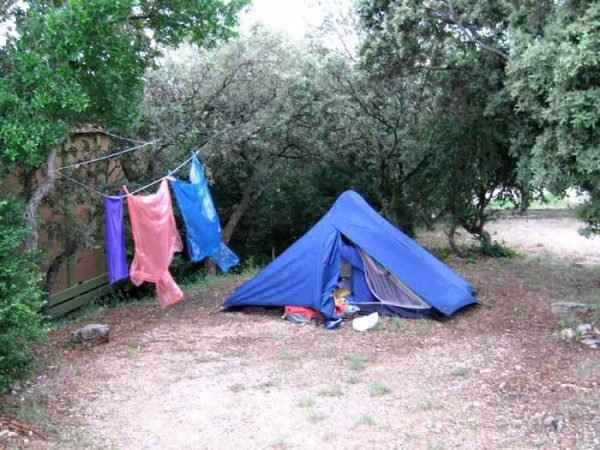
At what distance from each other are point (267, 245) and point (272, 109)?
5.11 metres

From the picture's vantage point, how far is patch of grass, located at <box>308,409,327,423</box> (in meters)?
4.79

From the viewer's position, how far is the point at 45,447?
13.9 ft

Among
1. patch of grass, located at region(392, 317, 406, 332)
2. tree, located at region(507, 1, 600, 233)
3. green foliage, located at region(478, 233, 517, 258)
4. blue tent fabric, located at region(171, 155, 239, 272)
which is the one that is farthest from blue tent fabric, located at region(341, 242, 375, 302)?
green foliage, located at region(478, 233, 517, 258)

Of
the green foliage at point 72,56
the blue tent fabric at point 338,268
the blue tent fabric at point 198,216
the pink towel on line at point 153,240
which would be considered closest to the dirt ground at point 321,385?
the blue tent fabric at point 338,268

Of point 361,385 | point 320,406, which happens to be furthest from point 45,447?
point 361,385

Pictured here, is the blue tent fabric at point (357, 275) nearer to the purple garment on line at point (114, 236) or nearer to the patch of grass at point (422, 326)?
the patch of grass at point (422, 326)

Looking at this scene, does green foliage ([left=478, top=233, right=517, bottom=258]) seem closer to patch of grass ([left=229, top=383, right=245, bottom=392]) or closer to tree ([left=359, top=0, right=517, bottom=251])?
tree ([left=359, top=0, right=517, bottom=251])

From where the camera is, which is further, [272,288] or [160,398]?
[272,288]

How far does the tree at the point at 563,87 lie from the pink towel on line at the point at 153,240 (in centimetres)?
432

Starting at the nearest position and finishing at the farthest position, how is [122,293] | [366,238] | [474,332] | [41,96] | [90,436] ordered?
1. [90,436]
2. [41,96]
3. [474,332]
4. [366,238]
5. [122,293]

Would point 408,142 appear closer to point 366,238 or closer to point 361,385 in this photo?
point 366,238

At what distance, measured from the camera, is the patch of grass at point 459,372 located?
5.64 metres

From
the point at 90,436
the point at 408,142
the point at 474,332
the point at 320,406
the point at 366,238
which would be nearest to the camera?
the point at 90,436

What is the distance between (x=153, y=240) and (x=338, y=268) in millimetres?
2319
